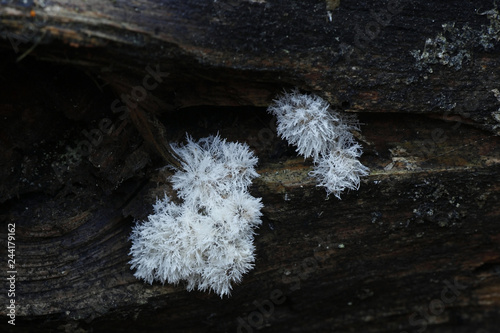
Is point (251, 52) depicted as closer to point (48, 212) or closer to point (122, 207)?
point (122, 207)

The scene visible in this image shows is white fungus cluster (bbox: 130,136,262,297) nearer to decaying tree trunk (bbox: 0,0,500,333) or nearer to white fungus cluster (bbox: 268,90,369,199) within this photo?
decaying tree trunk (bbox: 0,0,500,333)

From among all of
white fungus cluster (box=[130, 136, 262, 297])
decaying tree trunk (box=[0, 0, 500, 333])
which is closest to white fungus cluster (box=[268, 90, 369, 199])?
decaying tree trunk (box=[0, 0, 500, 333])

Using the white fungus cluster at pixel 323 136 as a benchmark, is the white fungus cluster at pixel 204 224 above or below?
below

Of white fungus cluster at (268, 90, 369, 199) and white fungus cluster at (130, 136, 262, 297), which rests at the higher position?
white fungus cluster at (268, 90, 369, 199)

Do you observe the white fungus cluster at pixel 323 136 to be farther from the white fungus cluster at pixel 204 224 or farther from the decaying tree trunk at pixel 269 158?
the white fungus cluster at pixel 204 224

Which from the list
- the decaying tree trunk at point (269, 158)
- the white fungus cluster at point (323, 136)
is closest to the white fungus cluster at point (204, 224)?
the decaying tree trunk at point (269, 158)

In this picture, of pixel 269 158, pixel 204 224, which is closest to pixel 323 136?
pixel 269 158
